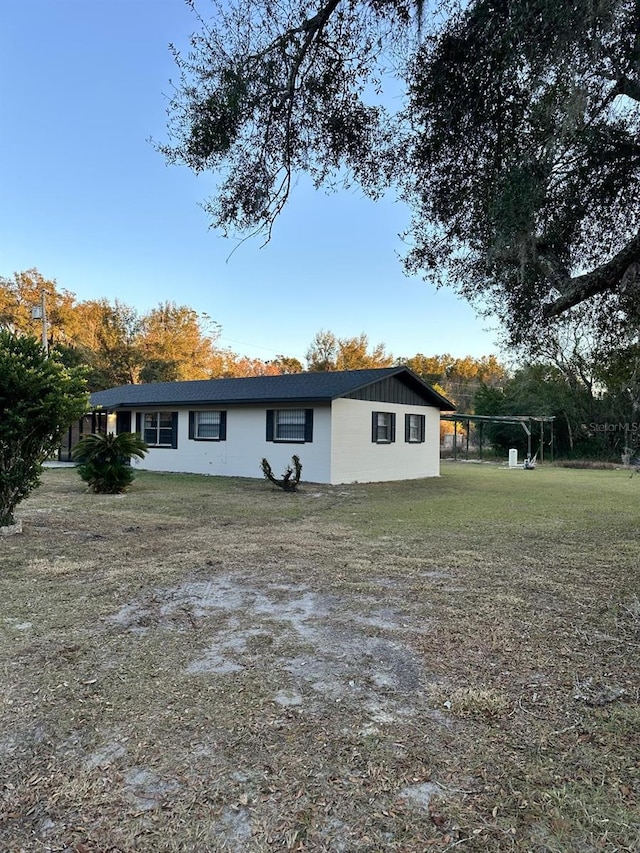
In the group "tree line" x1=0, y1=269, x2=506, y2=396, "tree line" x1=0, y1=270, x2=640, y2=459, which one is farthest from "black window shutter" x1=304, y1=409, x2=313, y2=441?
"tree line" x1=0, y1=269, x2=506, y2=396

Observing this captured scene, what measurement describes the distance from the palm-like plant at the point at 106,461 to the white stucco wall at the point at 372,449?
203 inches

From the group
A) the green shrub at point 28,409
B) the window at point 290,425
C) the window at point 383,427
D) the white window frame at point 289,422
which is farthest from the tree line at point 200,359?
the green shrub at point 28,409

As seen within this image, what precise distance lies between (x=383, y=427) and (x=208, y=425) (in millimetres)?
5435

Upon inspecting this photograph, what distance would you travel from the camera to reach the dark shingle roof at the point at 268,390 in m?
13.9

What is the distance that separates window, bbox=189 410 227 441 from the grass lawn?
9798 mm

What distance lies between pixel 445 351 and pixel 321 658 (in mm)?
46929

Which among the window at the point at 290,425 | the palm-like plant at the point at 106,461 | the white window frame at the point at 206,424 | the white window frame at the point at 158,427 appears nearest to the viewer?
the palm-like plant at the point at 106,461

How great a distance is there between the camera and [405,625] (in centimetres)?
359

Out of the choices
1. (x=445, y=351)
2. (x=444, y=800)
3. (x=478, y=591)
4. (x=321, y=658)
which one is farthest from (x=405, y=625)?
(x=445, y=351)

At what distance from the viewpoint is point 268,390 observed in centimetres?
1511

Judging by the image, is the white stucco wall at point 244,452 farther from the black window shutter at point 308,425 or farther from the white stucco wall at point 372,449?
the white stucco wall at point 372,449

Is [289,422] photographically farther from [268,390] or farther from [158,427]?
[158,427]

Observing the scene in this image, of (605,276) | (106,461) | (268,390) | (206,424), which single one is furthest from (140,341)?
(605,276)

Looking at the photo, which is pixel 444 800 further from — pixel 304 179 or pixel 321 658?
pixel 304 179
